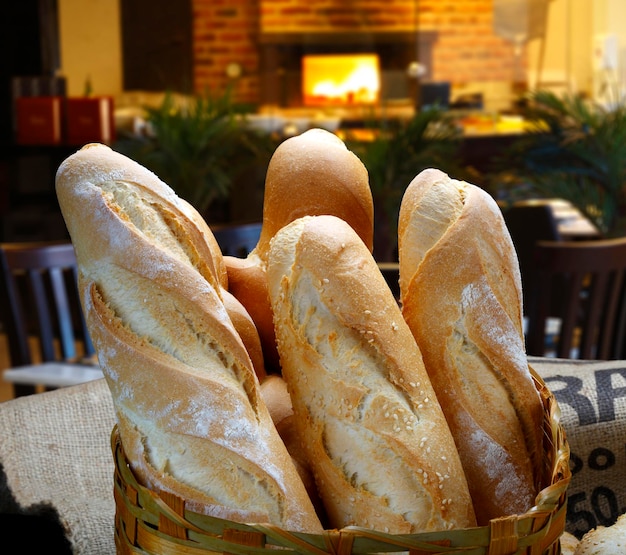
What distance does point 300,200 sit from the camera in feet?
2.83

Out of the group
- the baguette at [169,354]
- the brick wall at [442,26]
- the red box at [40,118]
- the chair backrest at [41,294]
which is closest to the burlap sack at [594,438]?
the baguette at [169,354]

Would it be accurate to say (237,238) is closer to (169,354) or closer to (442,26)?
(169,354)

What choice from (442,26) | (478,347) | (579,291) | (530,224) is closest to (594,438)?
(478,347)

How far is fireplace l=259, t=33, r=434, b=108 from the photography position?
14.1ft

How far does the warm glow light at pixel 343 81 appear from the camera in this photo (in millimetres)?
4262

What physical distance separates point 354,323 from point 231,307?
146 millimetres

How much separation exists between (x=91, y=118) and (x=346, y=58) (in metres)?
1.26

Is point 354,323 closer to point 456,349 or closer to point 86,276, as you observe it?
point 456,349

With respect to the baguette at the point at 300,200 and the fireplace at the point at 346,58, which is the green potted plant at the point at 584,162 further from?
the baguette at the point at 300,200

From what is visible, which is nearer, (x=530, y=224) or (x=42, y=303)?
(x=42, y=303)

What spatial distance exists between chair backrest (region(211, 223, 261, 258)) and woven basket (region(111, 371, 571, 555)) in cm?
144

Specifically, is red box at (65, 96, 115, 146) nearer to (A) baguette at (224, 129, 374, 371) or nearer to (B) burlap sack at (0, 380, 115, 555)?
(B) burlap sack at (0, 380, 115, 555)

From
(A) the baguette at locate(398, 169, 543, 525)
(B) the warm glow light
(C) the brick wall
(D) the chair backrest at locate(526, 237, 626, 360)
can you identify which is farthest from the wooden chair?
(C) the brick wall

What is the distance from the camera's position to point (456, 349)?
71 cm
